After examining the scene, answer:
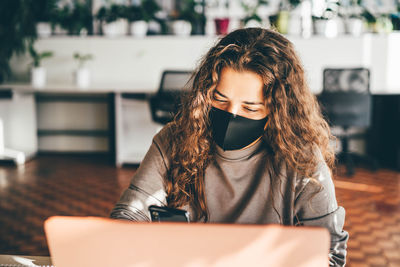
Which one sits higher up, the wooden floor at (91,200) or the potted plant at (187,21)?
the potted plant at (187,21)

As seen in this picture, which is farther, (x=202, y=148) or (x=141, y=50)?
(x=141, y=50)

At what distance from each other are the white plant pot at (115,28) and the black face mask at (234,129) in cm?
411

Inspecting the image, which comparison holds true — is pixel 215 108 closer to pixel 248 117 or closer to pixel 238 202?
pixel 248 117

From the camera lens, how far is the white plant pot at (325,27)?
4.71 m

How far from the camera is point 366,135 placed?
4.83 meters

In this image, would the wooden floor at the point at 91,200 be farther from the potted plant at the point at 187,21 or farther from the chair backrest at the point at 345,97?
the potted plant at the point at 187,21

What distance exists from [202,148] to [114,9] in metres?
4.16

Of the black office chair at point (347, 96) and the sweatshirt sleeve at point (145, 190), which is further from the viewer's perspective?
the black office chair at point (347, 96)

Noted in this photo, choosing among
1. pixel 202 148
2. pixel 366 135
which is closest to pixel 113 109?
pixel 366 135

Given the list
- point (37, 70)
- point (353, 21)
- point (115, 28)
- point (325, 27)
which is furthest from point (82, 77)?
point (353, 21)

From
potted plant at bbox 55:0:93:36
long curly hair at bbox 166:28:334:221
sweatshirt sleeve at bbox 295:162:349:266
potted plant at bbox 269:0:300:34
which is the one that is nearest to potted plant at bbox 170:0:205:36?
potted plant at bbox 269:0:300:34

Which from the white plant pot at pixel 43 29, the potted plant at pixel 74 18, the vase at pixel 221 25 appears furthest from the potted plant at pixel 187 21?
the white plant pot at pixel 43 29

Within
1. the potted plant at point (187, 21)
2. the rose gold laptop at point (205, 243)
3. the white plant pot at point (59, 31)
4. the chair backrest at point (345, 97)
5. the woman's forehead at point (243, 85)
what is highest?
the potted plant at point (187, 21)

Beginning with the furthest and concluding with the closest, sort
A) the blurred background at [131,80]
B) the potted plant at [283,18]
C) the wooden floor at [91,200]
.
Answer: the potted plant at [283,18]
the blurred background at [131,80]
the wooden floor at [91,200]
